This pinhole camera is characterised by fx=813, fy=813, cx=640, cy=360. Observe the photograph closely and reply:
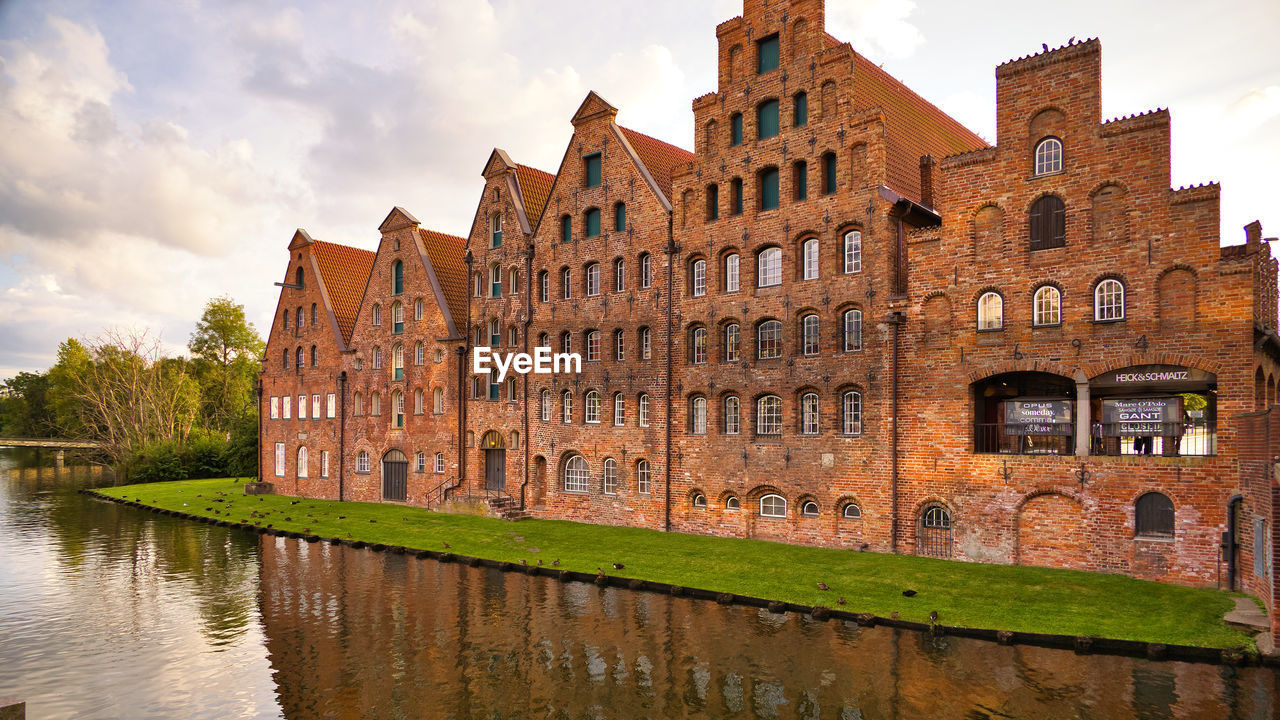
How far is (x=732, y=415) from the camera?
2883 cm

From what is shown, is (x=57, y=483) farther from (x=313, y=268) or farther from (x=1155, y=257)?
(x=1155, y=257)

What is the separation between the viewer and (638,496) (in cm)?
3103

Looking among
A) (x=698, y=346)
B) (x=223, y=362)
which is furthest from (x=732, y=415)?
(x=223, y=362)

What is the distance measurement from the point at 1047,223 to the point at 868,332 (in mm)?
5767

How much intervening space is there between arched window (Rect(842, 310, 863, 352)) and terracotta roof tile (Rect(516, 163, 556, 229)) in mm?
15922

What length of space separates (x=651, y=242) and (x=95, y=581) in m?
21.3

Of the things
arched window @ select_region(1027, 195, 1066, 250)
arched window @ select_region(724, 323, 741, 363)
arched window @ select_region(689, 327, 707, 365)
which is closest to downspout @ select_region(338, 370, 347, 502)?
arched window @ select_region(689, 327, 707, 365)

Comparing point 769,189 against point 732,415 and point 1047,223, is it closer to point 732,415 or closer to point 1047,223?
point 732,415

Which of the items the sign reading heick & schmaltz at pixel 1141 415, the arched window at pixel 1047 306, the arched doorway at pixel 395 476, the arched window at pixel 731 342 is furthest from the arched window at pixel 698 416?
the arched doorway at pixel 395 476

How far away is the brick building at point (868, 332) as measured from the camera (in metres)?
20.2

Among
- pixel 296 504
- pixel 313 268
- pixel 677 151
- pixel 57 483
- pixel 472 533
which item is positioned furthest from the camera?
pixel 57 483

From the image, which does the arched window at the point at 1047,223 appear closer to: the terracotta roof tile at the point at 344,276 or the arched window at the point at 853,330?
the arched window at the point at 853,330

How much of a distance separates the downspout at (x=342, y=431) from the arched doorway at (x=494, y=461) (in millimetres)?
11413

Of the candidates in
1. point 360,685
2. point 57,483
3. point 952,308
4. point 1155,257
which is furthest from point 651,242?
point 57,483
